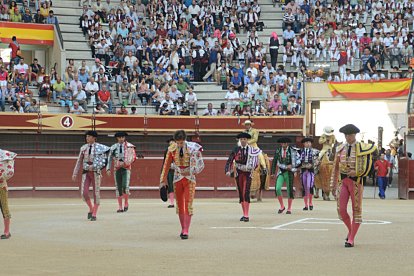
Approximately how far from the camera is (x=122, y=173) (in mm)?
21516

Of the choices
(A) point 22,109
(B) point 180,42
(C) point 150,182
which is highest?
(B) point 180,42

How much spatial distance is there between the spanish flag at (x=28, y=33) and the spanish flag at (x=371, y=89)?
10307mm

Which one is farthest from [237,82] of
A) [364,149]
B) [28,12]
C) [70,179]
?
[364,149]

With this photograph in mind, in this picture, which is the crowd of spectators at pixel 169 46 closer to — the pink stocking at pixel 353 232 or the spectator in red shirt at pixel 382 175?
the spectator in red shirt at pixel 382 175

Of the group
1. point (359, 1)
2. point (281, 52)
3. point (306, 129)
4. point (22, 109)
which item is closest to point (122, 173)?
point (22, 109)

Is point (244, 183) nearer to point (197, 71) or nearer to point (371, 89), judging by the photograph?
point (371, 89)

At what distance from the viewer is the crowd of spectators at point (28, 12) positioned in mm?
36375

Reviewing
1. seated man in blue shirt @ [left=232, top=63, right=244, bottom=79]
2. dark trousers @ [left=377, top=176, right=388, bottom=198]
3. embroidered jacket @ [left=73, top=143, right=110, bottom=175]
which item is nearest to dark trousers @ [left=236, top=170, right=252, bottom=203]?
embroidered jacket @ [left=73, top=143, right=110, bottom=175]

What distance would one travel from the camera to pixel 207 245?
14.0 meters

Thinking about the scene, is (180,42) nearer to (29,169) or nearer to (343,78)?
(343,78)

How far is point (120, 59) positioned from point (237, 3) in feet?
20.8

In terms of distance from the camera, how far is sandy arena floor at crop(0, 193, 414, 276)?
11625 mm

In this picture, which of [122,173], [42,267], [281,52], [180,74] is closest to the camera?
[42,267]

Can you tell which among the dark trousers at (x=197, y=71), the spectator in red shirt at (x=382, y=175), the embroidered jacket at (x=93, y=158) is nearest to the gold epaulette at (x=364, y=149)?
the embroidered jacket at (x=93, y=158)
